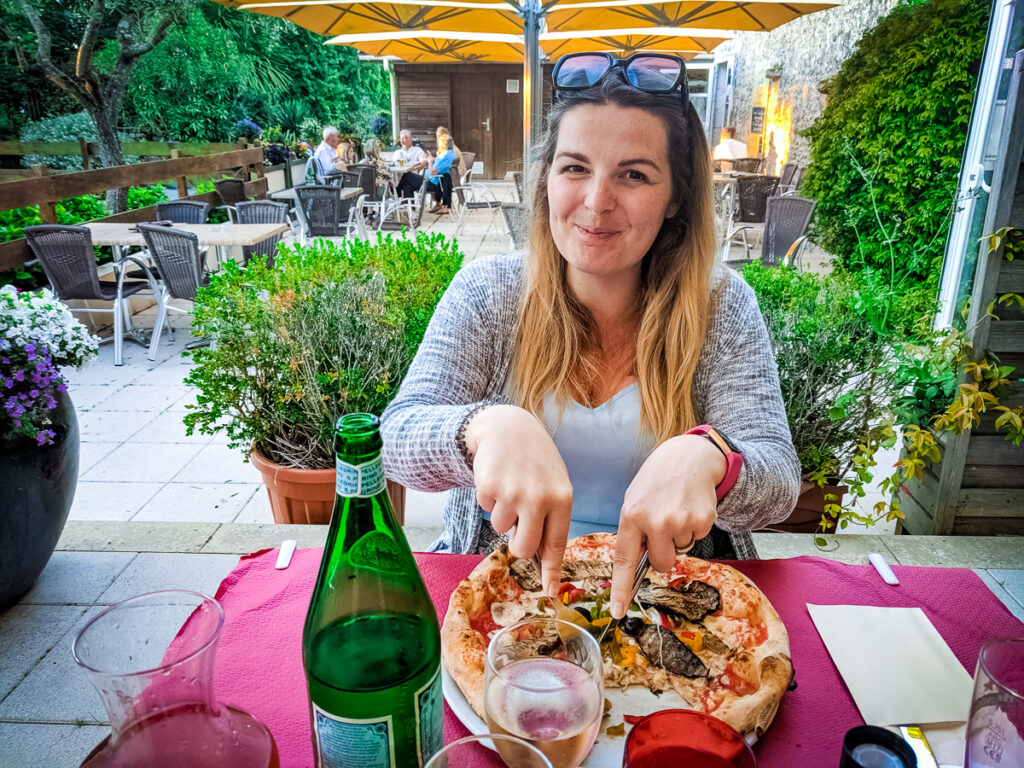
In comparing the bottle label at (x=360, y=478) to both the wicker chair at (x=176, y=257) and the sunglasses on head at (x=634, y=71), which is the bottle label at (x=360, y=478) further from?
the wicker chair at (x=176, y=257)

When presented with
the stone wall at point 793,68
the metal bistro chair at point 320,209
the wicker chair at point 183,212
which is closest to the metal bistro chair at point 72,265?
the wicker chair at point 183,212

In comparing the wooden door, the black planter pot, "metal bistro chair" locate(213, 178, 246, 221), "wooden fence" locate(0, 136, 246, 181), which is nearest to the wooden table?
"metal bistro chair" locate(213, 178, 246, 221)

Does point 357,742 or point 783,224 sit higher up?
point 783,224

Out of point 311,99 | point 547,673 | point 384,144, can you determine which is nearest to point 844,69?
point 547,673

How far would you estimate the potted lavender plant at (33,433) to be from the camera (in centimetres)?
203

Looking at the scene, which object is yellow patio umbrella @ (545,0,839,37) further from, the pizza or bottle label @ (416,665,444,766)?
bottle label @ (416,665,444,766)

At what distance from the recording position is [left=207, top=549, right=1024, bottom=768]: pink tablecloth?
815 mm

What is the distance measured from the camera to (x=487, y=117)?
19.7m

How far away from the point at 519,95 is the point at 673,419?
20.0 m

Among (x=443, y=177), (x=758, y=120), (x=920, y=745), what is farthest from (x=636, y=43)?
(x=920, y=745)

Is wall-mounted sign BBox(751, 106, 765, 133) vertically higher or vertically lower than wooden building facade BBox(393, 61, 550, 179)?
lower

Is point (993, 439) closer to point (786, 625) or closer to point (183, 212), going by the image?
point (786, 625)

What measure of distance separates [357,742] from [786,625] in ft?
2.26

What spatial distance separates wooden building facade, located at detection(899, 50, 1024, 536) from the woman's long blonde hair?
131cm
